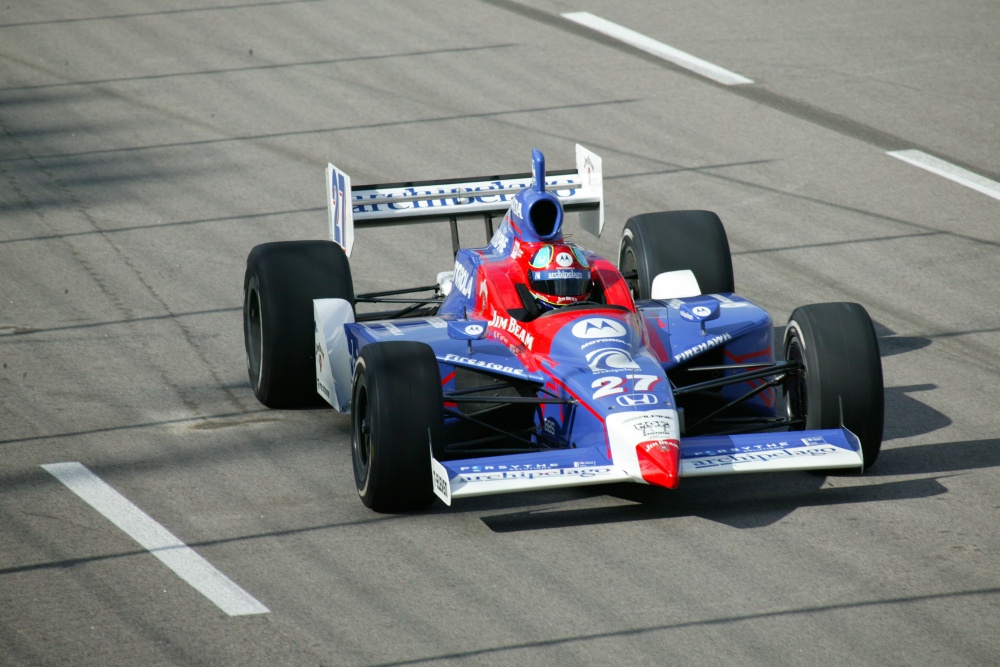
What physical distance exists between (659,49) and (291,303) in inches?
432

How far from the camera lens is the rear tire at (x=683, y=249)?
9625 millimetres

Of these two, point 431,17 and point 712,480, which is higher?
point 431,17

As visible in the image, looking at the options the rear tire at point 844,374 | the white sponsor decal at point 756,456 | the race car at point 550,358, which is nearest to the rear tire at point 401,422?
the race car at point 550,358

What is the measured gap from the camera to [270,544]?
286 inches

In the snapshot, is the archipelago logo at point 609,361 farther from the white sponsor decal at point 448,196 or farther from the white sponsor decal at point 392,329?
the white sponsor decal at point 448,196

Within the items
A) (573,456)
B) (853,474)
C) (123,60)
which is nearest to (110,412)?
(573,456)

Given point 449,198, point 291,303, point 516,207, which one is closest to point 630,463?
point 516,207

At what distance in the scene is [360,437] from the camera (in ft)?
25.4

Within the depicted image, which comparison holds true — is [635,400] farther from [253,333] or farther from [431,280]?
[431,280]

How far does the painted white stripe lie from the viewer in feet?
46.7

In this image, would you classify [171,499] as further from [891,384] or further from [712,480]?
[891,384]

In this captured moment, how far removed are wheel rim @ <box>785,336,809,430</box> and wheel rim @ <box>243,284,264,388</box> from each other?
3509 mm

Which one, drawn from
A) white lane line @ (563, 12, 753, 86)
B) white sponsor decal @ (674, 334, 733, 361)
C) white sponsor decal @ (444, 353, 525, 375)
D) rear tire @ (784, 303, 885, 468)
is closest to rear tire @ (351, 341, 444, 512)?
white sponsor decal @ (444, 353, 525, 375)

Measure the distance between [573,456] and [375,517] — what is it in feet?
3.85
